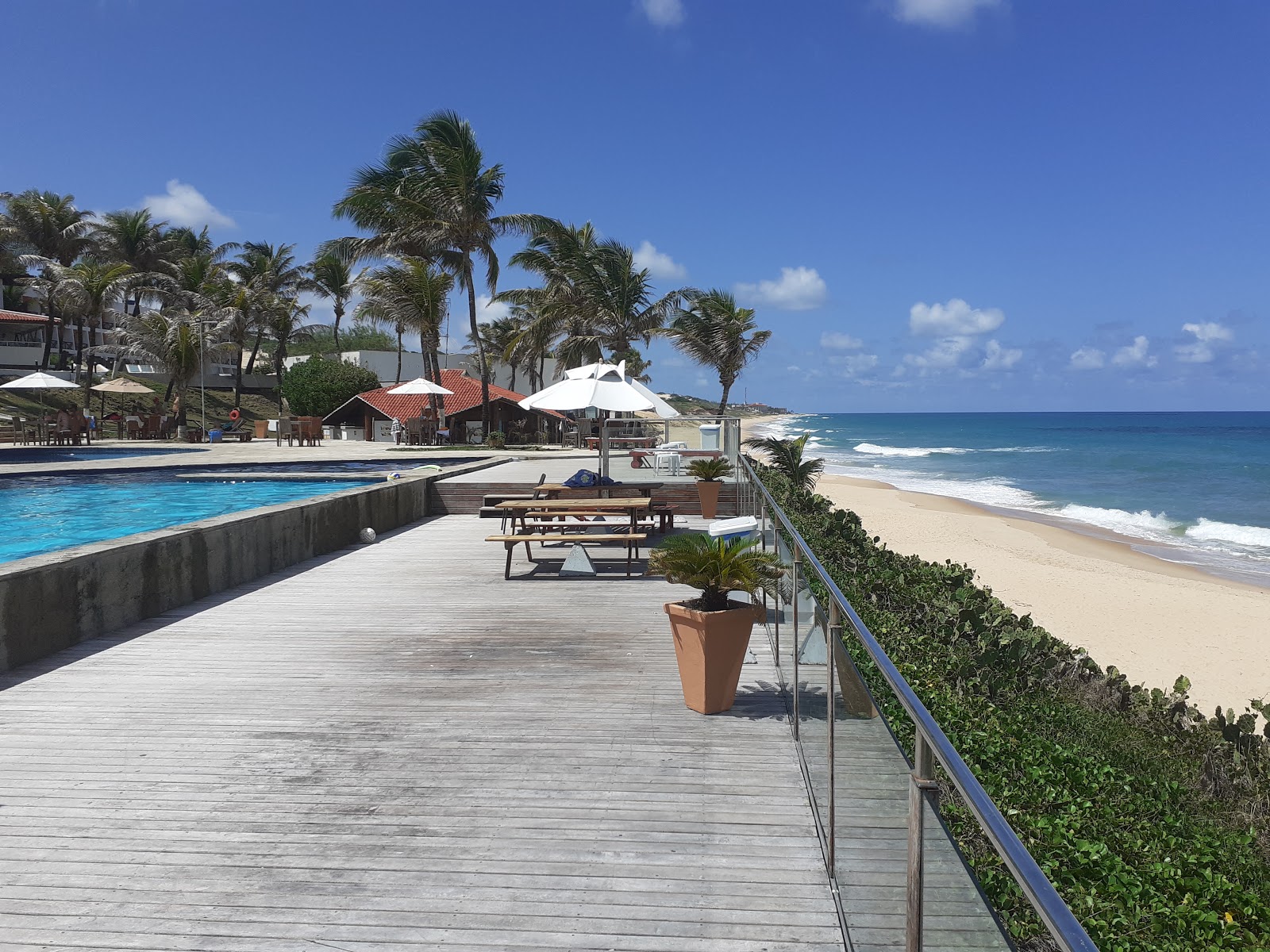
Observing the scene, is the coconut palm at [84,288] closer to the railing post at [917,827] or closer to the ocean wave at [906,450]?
the railing post at [917,827]

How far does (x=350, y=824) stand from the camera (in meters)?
3.57

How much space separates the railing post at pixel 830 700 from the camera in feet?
9.96

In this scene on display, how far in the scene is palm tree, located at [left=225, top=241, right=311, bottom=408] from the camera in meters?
43.0

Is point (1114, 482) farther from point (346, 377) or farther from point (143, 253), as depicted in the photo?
point (143, 253)

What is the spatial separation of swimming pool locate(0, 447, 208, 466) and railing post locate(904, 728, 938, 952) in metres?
25.0

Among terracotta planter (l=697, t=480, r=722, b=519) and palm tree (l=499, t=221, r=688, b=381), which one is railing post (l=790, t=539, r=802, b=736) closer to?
terracotta planter (l=697, t=480, r=722, b=519)

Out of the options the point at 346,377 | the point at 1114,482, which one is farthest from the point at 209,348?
the point at 1114,482

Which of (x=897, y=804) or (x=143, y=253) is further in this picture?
(x=143, y=253)

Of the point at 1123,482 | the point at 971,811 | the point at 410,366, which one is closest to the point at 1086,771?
the point at 971,811

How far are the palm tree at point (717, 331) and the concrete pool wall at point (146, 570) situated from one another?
24242mm

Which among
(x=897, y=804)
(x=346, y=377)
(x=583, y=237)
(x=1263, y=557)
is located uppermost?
(x=583, y=237)

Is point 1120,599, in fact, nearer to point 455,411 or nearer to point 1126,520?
point 1126,520

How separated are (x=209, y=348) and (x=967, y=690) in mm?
39389

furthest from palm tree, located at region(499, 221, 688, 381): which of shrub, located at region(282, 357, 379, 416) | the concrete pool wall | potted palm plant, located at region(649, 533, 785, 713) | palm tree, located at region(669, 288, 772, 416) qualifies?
potted palm plant, located at region(649, 533, 785, 713)
